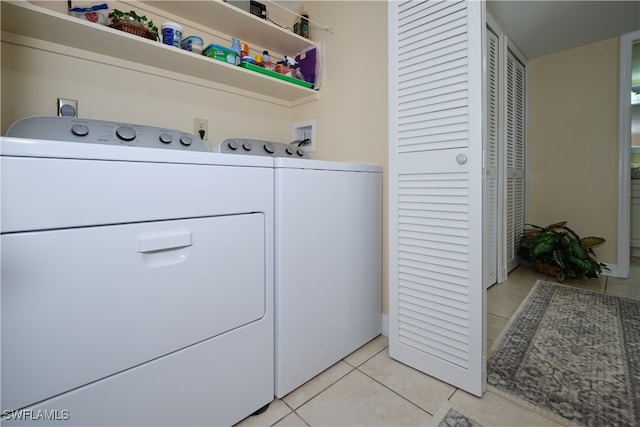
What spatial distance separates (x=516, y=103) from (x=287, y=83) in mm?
2274

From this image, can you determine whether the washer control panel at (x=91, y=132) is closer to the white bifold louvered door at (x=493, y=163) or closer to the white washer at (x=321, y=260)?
the white washer at (x=321, y=260)

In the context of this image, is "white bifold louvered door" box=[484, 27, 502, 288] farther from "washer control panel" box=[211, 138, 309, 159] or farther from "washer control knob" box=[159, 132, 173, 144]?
"washer control knob" box=[159, 132, 173, 144]

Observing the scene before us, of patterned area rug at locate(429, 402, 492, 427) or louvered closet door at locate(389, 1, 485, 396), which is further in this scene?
louvered closet door at locate(389, 1, 485, 396)

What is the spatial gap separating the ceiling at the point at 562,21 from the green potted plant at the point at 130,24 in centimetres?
216

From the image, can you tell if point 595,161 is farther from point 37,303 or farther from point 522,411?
point 37,303

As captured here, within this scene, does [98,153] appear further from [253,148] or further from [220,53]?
[220,53]

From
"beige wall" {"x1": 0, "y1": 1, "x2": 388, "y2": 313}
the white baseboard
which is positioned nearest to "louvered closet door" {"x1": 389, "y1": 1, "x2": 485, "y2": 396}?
"beige wall" {"x1": 0, "y1": 1, "x2": 388, "y2": 313}

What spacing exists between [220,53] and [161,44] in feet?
0.90

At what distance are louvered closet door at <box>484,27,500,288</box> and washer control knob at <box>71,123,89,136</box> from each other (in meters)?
2.36

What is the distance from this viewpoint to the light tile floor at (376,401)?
970 mm

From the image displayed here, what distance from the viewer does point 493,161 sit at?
2191mm

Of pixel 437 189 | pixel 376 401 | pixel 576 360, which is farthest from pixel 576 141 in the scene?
pixel 376 401

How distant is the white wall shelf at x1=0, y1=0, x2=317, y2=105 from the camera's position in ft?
3.28

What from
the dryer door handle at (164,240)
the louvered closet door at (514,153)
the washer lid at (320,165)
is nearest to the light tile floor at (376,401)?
the dryer door handle at (164,240)
